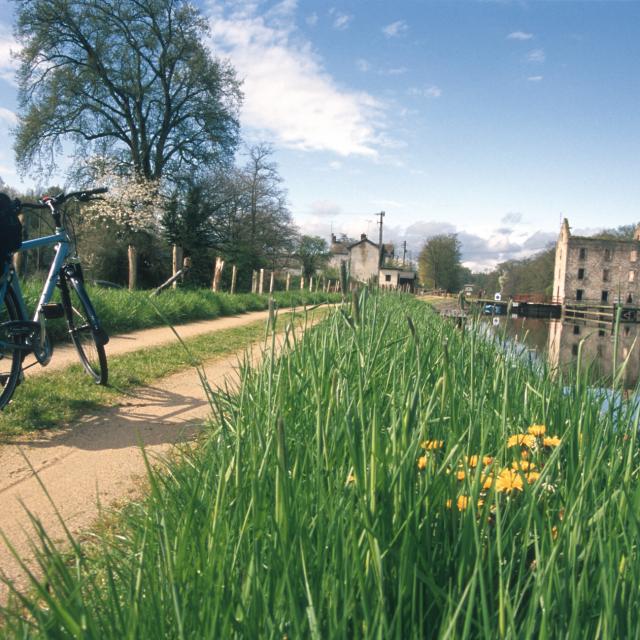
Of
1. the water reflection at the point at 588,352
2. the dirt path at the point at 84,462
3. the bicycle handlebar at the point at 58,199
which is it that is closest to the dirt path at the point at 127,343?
the dirt path at the point at 84,462

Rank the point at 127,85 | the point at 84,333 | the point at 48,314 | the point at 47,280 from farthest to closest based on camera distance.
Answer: the point at 127,85 < the point at 84,333 < the point at 47,280 < the point at 48,314

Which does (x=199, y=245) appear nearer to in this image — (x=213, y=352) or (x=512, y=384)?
(x=213, y=352)

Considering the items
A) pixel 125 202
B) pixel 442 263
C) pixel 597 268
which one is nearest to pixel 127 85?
pixel 125 202

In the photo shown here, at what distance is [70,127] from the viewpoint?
2844cm

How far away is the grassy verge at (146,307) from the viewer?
7.59 meters

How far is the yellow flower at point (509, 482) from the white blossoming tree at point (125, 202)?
31081 mm

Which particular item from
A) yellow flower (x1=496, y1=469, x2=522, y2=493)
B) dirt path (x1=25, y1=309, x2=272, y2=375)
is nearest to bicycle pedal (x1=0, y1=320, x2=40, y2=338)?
dirt path (x1=25, y1=309, x2=272, y2=375)

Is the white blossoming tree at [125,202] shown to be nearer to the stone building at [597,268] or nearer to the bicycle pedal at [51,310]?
the bicycle pedal at [51,310]

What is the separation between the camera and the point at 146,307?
9.34m

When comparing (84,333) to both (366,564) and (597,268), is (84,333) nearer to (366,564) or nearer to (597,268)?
(366,564)

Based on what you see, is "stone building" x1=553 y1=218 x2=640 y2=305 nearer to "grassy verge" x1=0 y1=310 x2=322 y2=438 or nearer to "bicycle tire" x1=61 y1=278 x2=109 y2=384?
"grassy verge" x1=0 y1=310 x2=322 y2=438

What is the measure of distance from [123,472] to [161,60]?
103 feet

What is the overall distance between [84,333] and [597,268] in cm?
6847

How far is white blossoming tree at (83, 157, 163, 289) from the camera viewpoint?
101 feet
